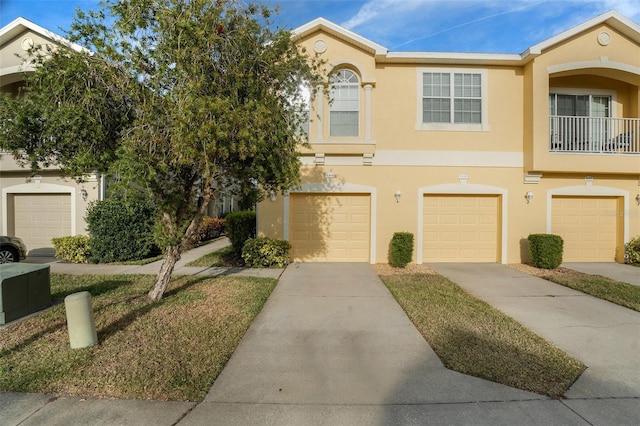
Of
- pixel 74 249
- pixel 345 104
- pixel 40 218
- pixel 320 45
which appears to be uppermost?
pixel 320 45

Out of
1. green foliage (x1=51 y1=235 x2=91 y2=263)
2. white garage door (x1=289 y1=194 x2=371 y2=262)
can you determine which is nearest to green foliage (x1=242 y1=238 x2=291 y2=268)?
white garage door (x1=289 y1=194 x2=371 y2=262)

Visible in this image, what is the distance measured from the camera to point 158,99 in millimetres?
4402

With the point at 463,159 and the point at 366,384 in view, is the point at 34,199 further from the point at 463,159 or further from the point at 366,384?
the point at 463,159

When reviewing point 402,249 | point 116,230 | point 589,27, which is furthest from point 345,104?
point 116,230

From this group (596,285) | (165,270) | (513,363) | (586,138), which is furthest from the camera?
(586,138)

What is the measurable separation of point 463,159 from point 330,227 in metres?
4.79

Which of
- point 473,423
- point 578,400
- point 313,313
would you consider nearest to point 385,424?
point 473,423

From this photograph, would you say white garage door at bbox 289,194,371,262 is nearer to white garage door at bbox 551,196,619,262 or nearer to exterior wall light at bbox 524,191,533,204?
exterior wall light at bbox 524,191,533,204

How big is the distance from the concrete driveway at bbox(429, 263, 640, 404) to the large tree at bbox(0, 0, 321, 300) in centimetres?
505

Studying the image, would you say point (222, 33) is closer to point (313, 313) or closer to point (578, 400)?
point (313, 313)

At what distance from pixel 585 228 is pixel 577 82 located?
4954mm

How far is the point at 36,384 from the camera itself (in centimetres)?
308

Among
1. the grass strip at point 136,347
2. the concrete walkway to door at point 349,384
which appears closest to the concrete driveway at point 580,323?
the concrete walkway to door at point 349,384

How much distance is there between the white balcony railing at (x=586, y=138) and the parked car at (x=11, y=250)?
17017 millimetres
